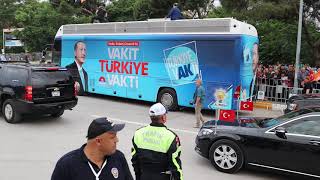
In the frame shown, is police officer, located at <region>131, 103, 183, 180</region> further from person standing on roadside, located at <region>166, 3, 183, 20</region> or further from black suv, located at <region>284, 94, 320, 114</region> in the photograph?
person standing on roadside, located at <region>166, 3, 183, 20</region>

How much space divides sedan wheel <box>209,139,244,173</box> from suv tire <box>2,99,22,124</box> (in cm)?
639

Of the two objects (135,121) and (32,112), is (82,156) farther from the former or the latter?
(135,121)

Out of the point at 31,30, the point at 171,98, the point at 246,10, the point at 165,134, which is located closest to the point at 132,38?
the point at 171,98

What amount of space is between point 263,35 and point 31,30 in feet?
81.9

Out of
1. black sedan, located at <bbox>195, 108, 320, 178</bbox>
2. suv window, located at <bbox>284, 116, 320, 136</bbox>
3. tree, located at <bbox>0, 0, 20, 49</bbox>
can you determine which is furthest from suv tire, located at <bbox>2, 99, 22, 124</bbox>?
tree, located at <bbox>0, 0, 20, 49</bbox>

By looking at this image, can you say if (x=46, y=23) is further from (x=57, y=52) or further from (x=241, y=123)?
(x=241, y=123)

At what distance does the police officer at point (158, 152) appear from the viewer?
179 inches

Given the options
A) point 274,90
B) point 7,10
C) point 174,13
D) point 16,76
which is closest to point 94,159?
point 16,76

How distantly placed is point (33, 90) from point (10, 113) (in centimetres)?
122

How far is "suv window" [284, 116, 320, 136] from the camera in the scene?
292 inches

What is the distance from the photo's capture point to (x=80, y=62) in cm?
1869

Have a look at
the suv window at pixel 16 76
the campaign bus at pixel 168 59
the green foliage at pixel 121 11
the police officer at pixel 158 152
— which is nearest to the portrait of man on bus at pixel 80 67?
the campaign bus at pixel 168 59

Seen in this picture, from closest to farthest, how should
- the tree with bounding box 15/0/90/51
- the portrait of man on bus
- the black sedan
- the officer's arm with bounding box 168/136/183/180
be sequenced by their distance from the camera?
the officer's arm with bounding box 168/136/183/180
the black sedan
the portrait of man on bus
the tree with bounding box 15/0/90/51

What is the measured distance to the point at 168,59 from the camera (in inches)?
603
